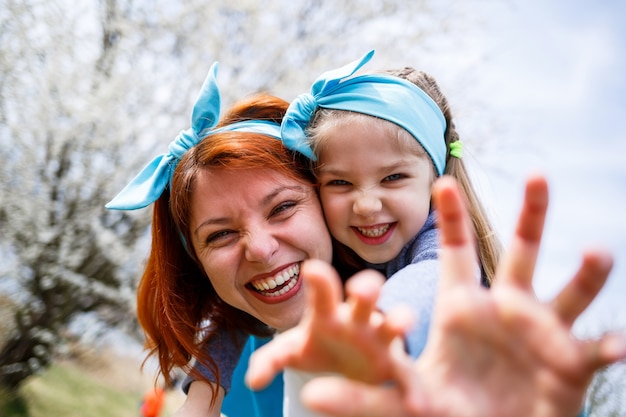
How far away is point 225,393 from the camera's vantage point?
Answer: 2.13 meters

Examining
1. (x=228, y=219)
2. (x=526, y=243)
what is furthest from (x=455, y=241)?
(x=228, y=219)

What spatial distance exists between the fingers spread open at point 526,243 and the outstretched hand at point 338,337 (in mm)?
152

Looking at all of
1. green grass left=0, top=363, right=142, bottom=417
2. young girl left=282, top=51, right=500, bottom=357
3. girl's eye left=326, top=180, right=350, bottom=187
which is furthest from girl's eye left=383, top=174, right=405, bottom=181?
green grass left=0, top=363, right=142, bottom=417

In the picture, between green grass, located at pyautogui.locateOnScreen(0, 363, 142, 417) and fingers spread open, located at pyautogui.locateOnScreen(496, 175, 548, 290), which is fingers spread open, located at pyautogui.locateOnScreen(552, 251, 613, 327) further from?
green grass, located at pyautogui.locateOnScreen(0, 363, 142, 417)

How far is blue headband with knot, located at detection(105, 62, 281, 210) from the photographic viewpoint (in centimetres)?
183

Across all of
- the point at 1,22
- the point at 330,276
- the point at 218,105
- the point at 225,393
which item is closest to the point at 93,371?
the point at 1,22

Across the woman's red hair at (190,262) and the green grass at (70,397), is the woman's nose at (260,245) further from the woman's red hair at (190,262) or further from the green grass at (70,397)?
the green grass at (70,397)

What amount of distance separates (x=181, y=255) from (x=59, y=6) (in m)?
3.44

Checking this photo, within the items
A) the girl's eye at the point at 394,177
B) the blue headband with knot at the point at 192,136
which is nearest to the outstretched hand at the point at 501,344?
the girl's eye at the point at 394,177

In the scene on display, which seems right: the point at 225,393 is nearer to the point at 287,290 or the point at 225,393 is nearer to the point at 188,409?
the point at 188,409

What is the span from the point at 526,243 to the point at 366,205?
0.88 m

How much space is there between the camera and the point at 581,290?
750mm

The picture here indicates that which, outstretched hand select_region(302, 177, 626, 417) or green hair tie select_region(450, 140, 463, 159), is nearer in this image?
outstretched hand select_region(302, 177, 626, 417)

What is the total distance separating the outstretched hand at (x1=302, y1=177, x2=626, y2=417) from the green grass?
4.37m
